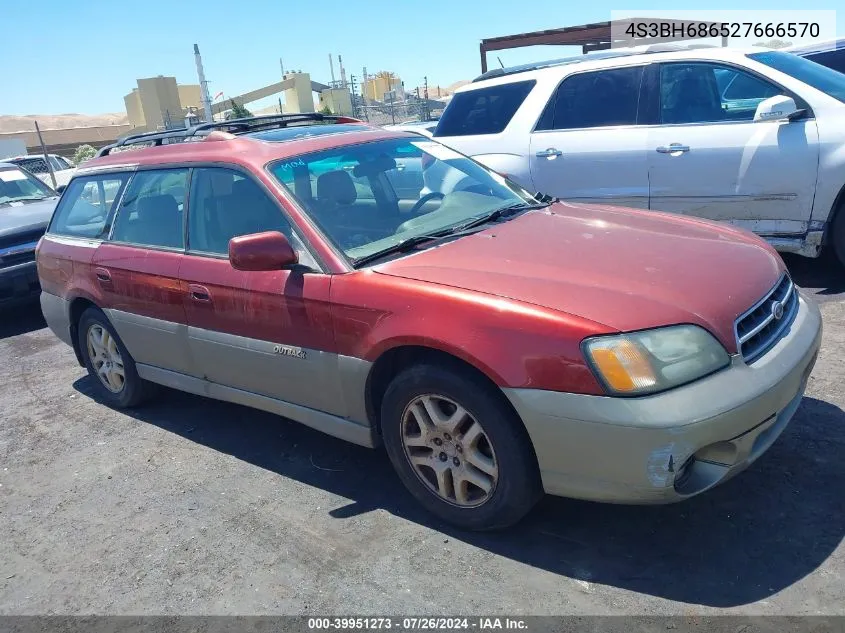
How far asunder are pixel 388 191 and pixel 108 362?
2452 millimetres

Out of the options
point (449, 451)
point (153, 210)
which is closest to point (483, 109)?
point (153, 210)

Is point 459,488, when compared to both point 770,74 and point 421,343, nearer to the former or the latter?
point 421,343

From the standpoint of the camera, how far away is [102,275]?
4.57m

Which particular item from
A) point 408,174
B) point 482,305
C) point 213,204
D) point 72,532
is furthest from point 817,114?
point 72,532

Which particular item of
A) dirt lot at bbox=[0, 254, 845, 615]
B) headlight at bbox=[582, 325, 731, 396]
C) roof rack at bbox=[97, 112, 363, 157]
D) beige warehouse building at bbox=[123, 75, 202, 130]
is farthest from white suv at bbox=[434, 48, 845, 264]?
beige warehouse building at bbox=[123, 75, 202, 130]

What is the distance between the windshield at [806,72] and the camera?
5449 millimetres

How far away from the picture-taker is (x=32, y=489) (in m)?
4.05

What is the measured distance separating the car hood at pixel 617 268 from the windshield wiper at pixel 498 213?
0.38ft

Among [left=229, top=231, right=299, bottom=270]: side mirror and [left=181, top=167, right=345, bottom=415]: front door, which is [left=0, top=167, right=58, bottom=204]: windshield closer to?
[left=181, top=167, right=345, bottom=415]: front door

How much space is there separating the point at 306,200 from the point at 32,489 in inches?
90.0

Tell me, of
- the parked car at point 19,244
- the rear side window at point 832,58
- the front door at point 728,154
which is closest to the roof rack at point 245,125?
the front door at point 728,154

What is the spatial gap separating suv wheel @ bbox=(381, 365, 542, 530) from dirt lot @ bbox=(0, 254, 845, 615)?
0.54ft

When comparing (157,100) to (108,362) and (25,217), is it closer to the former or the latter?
(25,217)

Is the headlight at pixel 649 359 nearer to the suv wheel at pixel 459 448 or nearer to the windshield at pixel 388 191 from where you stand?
the suv wheel at pixel 459 448
